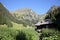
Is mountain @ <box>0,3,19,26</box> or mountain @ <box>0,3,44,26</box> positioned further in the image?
mountain @ <box>0,3,44,26</box>

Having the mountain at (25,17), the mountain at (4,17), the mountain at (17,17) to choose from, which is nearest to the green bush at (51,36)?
the mountain at (4,17)

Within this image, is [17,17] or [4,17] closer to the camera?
[4,17]

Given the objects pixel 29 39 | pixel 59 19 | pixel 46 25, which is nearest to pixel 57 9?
pixel 59 19

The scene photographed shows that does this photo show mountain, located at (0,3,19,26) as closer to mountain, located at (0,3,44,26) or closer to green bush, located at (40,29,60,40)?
mountain, located at (0,3,44,26)

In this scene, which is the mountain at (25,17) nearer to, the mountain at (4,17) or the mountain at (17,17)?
the mountain at (17,17)

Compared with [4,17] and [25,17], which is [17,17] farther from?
[4,17]

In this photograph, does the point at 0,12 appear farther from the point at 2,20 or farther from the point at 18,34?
the point at 18,34

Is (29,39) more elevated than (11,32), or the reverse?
(11,32)

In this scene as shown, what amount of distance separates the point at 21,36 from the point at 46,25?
31.7 m

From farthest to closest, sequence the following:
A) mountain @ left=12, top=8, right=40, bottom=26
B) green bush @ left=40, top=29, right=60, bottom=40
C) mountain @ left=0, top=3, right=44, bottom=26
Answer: mountain @ left=12, top=8, right=40, bottom=26
mountain @ left=0, top=3, right=44, bottom=26
green bush @ left=40, top=29, right=60, bottom=40

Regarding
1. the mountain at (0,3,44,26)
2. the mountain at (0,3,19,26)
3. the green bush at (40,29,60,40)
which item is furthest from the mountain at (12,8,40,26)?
the green bush at (40,29,60,40)

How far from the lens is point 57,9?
136 ft

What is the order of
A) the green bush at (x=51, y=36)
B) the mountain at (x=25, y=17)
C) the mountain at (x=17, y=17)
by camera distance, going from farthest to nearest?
A: the mountain at (x=25, y=17) → the mountain at (x=17, y=17) → the green bush at (x=51, y=36)

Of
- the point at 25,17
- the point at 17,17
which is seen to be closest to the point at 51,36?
the point at 17,17
